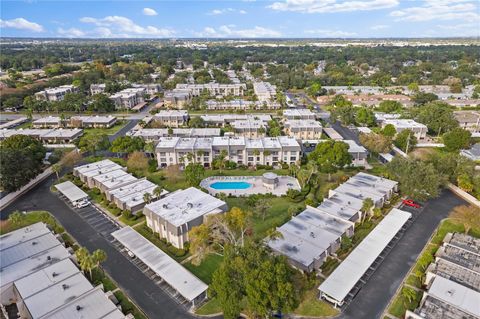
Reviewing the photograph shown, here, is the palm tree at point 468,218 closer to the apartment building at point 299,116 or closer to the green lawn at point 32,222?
the apartment building at point 299,116

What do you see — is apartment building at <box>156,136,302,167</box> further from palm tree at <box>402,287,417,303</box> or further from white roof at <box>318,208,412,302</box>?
palm tree at <box>402,287,417,303</box>

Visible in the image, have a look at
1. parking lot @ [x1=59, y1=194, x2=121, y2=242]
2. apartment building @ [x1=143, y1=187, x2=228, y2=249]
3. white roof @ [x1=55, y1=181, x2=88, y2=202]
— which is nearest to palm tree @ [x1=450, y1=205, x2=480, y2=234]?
apartment building @ [x1=143, y1=187, x2=228, y2=249]

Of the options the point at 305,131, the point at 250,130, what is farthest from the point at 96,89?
the point at 305,131

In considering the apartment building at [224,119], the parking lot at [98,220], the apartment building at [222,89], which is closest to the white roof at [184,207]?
the parking lot at [98,220]

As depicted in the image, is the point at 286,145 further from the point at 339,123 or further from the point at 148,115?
the point at 148,115

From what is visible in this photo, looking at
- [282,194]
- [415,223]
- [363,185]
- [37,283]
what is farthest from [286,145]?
[37,283]

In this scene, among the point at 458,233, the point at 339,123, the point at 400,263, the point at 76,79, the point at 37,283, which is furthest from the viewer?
the point at 76,79
